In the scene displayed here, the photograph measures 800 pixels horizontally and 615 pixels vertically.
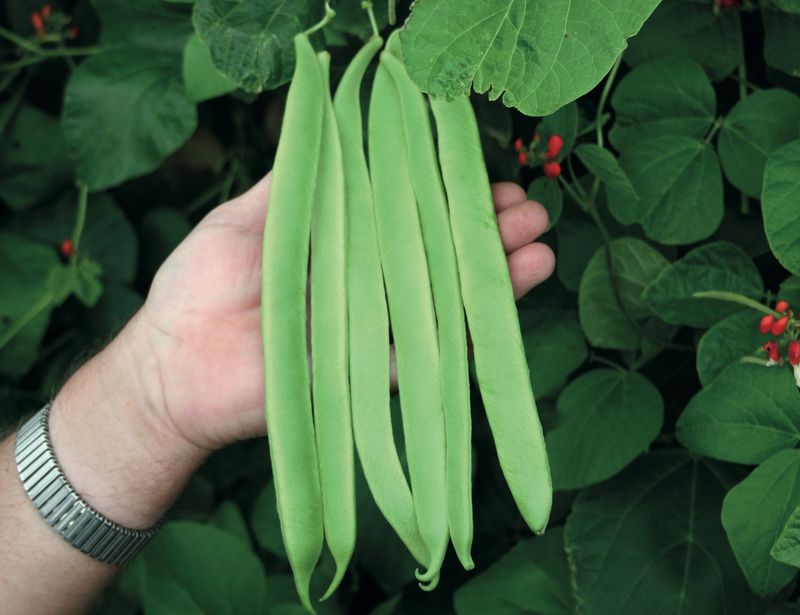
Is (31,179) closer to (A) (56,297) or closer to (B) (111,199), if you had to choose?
(B) (111,199)

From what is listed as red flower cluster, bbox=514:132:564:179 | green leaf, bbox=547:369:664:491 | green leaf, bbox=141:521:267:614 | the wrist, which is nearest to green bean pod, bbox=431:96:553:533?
red flower cluster, bbox=514:132:564:179

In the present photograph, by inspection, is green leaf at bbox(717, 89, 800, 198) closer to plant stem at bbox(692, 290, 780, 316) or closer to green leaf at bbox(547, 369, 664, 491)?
plant stem at bbox(692, 290, 780, 316)

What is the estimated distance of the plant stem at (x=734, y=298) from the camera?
1142 mm

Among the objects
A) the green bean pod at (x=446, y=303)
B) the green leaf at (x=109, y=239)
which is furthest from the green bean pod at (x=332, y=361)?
the green leaf at (x=109, y=239)

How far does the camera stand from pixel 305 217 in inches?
46.6

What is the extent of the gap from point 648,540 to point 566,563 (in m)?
0.21

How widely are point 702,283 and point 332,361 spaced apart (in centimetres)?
50

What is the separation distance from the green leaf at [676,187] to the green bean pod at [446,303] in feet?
0.96

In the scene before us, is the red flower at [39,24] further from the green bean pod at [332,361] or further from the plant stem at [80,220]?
the green bean pod at [332,361]

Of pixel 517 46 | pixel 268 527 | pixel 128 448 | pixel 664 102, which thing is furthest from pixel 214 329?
pixel 664 102

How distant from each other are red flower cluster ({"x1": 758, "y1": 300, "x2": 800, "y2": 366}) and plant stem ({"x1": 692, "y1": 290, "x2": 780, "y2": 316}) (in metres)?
0.02

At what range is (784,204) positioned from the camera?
1088mm

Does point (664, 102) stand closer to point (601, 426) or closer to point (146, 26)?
point (601, 426)

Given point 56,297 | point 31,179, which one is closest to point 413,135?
point 56,297
